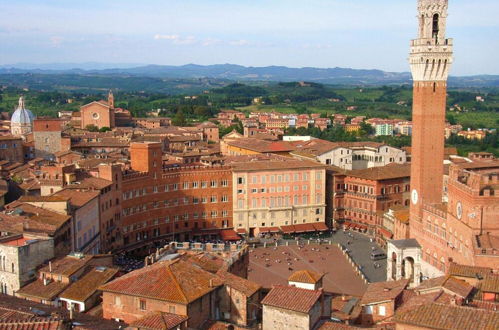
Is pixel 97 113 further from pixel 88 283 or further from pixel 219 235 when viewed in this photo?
pixel 88 283

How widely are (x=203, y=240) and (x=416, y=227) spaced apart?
76.3 ft

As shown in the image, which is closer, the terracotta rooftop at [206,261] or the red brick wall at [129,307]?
the red brick wall at [129,307]

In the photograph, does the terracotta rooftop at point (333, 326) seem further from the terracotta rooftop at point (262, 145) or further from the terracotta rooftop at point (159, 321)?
the terracotta rooftop at point (262, 145)

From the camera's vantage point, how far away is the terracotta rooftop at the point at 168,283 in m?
26.6

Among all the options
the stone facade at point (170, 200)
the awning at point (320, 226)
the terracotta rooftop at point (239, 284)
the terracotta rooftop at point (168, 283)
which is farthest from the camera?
the awning at point (320, 226)

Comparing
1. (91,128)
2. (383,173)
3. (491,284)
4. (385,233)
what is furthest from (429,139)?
(91,128)

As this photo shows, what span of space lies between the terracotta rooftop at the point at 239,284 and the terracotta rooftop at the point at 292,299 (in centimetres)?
340

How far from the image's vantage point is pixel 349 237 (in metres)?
71.2

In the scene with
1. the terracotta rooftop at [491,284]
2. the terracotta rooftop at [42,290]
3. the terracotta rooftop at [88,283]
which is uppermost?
the terracotta rooftop at [491,284]

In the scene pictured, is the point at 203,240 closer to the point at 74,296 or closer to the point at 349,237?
the point at 349,237

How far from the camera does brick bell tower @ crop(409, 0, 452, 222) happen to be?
56.2 metres

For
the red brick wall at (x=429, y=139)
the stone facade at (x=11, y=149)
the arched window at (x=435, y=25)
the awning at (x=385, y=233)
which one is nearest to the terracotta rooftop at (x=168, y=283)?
the red brick wall at (x=429, y=139)

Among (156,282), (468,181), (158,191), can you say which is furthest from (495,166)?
(156,282)

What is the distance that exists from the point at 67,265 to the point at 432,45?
118 ft
